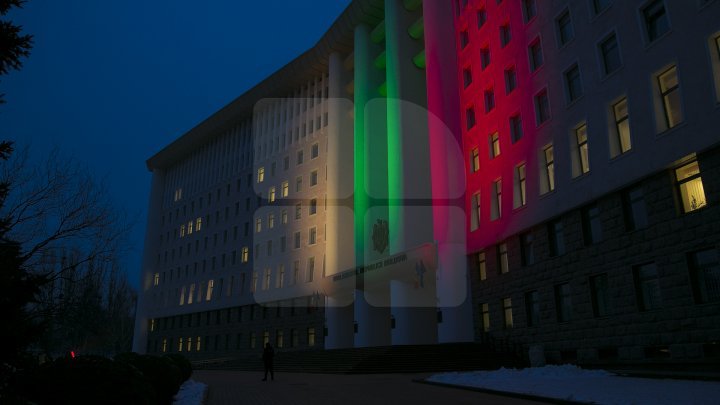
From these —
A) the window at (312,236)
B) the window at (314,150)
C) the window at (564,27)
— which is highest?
the window at (314,150)

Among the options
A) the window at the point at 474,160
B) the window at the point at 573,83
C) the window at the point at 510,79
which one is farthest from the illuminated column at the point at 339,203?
the window at the point at 573,83

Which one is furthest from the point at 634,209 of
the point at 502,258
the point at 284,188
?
the point at 284,188

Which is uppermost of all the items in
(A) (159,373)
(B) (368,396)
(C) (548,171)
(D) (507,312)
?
(C) (548,171)

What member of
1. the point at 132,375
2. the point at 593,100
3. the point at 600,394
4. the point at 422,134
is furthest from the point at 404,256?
the point at 132,375

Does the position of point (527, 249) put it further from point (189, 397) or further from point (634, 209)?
point (189, 397)

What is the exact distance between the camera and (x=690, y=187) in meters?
17.4

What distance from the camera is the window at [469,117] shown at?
1351 inches

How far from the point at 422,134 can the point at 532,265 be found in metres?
17.9

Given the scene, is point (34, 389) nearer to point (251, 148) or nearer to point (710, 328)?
point (710, 328)

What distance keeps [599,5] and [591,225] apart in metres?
9.83

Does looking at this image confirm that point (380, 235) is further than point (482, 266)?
Yes

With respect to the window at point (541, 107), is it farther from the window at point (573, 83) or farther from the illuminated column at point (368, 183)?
the illuminated column at point (368, 183)

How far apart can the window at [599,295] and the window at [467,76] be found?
17.8m

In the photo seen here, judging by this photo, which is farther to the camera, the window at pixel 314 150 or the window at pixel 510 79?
the window at pixel 314 150
